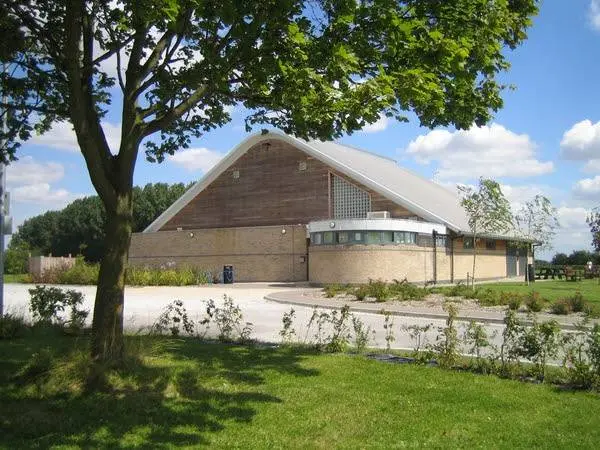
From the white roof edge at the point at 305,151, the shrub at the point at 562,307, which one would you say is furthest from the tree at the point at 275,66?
the white roof edge at the point at 305,151

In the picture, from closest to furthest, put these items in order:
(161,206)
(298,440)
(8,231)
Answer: (298,440)
(8,231)
(161,206)

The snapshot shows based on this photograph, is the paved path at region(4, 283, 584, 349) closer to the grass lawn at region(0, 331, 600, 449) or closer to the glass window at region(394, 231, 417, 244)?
the grass lawn at region(0, 331, 600, 449)

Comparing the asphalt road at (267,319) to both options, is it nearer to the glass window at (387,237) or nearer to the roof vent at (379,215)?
the glass window at (387,237)

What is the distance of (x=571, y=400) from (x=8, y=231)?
11868mm

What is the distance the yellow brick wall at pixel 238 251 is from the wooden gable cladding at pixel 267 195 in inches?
123

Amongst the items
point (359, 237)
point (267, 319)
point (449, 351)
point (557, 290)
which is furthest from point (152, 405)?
point (359, 237)

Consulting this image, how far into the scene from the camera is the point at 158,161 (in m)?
10.9

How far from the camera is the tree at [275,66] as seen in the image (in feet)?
21.1

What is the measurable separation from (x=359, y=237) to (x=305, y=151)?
11.4 meters

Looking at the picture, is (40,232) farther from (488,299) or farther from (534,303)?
(534,303)

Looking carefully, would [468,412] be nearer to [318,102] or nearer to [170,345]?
[318,102]

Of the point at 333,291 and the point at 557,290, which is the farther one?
the point at 557,290

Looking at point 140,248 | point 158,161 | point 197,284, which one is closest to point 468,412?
point 158,161

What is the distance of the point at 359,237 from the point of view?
112ft
